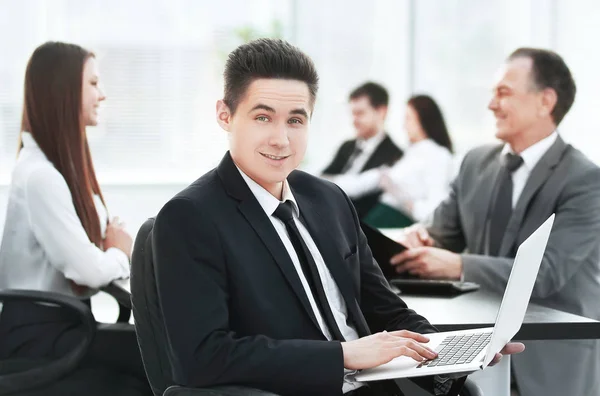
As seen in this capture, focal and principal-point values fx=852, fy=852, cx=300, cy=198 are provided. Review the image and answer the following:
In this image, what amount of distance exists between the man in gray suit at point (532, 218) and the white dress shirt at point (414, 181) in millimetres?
2492

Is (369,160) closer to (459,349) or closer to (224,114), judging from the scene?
(224,114)

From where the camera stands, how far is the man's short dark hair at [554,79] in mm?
3217

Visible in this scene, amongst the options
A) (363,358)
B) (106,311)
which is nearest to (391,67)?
(106,311)

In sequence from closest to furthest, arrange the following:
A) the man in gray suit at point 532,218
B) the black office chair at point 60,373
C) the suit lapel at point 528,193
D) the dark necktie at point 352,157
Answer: the black office chair at point 60,373 → the man in gray suit at point 532,218 → the suit lapel at point 528,193 → the dark necktie at point 352,157

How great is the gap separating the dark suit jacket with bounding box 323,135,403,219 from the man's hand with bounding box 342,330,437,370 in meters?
4.03

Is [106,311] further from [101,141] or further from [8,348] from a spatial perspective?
[8,348]

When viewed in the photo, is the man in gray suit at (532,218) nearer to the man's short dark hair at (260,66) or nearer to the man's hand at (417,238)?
the man's hand at (417,238)

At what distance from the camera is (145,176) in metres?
7.33

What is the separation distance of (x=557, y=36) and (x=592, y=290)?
5731 millimetres

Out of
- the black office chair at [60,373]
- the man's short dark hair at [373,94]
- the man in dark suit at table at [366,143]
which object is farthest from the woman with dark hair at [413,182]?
the black office chair at [60,373]

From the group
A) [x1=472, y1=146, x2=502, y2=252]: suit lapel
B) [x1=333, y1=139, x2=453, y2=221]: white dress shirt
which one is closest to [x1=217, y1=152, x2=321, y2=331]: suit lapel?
[x1=472, y1=146, x2=502, y2=252]: suit lapel

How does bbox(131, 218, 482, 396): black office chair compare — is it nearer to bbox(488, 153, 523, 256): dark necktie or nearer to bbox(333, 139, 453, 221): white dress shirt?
→ bbox(488, 153, 523, 256): dark necktie

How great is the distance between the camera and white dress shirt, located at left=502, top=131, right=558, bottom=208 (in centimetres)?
308

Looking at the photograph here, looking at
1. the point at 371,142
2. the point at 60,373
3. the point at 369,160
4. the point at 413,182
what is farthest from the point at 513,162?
the point at 371,142
